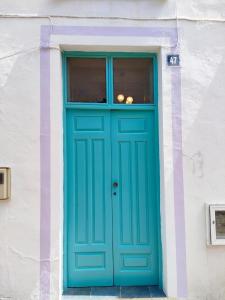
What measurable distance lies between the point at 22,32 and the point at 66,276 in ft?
9.95

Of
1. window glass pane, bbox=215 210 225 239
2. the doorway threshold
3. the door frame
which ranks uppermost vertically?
the door frame

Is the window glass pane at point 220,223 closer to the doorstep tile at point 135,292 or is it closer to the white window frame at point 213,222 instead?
the white window frame at point 213,222

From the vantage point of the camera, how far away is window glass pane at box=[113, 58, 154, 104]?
15.4 ft

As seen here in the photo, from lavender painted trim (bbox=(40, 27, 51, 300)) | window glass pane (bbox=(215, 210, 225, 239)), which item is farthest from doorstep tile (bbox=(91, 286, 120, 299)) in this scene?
window glass pane (bbox=(215, 210, 225, 239))

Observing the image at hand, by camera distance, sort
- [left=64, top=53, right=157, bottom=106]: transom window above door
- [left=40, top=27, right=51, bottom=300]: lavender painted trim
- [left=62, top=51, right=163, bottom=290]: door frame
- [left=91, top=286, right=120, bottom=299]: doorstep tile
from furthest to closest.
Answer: [left=64, top=53, right=157, bottom=106]: transom window above door
[left=62, top=51, right=163, bottom=290]: door frame
[left=91, top=286, right=120, bottom=299]: doorstep tile
[left=40, top=27, right=51, bottom=300]: lavender painted trim

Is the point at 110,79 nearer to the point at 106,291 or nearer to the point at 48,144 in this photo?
the point at 48,144

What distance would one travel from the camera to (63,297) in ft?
14.0

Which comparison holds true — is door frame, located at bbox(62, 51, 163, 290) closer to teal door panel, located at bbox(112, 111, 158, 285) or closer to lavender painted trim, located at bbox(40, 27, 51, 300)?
teal door panel, located at bbox(112, 111, 158, 285)

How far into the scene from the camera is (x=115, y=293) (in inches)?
171

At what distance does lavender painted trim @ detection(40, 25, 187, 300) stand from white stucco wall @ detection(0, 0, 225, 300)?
0.06 m

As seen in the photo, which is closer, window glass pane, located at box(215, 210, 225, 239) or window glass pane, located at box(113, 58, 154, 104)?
window glass pane, located at box(215, 210, 225, 239)

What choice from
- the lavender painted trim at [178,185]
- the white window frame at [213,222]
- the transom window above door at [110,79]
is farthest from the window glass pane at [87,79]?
the white window frame at [213,222]

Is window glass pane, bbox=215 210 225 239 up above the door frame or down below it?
below

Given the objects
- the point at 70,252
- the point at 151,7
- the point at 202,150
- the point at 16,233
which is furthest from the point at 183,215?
the point at 151,7
